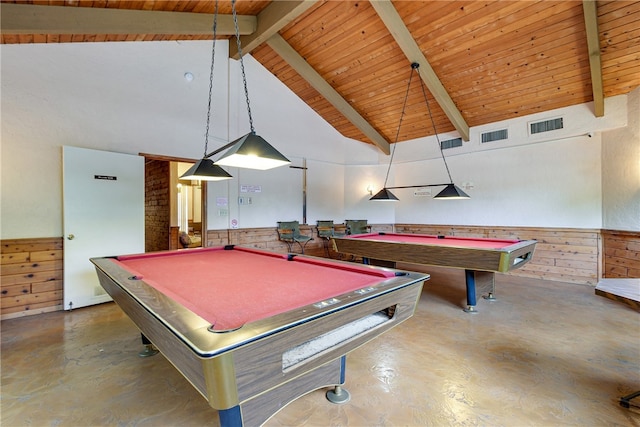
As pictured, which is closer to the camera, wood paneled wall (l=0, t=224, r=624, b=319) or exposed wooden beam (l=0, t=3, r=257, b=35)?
exposed wooden beam (l=0, t=3, r=257, b=35)

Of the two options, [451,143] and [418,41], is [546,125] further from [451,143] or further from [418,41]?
[418,41]

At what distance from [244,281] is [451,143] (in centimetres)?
579

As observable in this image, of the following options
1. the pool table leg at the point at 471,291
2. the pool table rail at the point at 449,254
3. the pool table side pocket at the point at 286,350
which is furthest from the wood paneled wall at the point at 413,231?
the pool table side pocket at the point at 286,350

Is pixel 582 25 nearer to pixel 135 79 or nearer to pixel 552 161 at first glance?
pixel 552 161

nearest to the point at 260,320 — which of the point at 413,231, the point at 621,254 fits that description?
the point at 621,254

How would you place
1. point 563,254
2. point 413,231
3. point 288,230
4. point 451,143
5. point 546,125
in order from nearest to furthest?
point 563,254
point 546,125
point 288,230
point 451,143
point 413,231

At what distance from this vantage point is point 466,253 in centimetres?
306

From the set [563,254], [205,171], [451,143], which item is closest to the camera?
[205,171]

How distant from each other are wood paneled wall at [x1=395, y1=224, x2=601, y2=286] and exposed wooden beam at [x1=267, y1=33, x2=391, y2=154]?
3.39 m

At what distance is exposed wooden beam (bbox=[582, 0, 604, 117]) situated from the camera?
10.5 feet

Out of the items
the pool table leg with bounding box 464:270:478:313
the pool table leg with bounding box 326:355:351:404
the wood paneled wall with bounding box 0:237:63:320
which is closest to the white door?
the wood paneled wall with bounding box 0:237:63:320

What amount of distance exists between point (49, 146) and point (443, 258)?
195 inches

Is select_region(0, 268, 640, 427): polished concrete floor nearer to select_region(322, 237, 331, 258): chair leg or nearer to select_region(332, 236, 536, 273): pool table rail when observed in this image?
select_region(332, 236, 536, 273): pool table rail

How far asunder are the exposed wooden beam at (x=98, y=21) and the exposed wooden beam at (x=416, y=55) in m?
2.16
